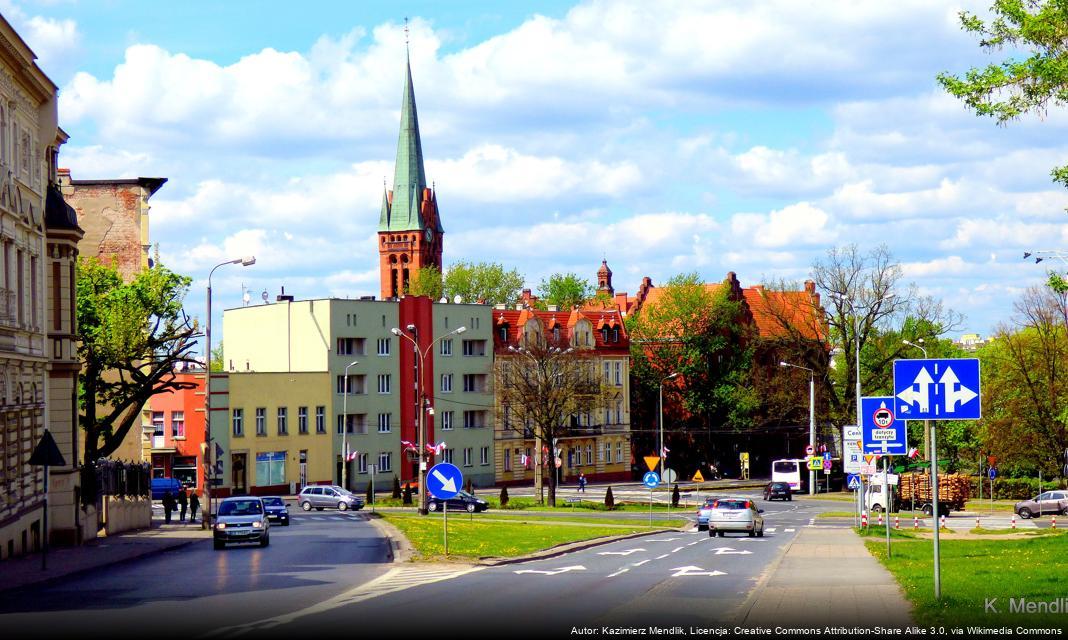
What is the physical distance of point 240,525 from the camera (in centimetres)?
3738

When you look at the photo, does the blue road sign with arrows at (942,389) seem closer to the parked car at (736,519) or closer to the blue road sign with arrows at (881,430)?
the blue road sign with arrows at (881,430)

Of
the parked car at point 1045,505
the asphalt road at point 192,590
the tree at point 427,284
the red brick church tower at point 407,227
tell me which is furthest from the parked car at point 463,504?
the red brick church tower at point 407,227

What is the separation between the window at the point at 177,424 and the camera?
82.4 m

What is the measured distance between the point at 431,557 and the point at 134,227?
160 ft

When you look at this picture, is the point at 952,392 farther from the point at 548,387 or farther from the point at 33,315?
the point at 548,387

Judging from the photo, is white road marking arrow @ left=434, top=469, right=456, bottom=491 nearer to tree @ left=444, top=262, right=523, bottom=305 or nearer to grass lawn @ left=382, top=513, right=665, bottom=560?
grass lawn @ left=382, top=513, right=665, bottom=560

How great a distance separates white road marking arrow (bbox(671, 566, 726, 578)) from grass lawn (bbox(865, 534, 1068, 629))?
12.2 ft

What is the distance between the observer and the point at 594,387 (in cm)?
7194

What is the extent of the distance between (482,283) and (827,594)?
418ft

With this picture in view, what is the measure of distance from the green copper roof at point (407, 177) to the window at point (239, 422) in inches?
2692

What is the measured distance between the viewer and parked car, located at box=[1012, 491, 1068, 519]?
62.6 m

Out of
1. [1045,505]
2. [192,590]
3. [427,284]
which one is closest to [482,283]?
[427,284]

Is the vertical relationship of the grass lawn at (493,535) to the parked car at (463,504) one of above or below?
above

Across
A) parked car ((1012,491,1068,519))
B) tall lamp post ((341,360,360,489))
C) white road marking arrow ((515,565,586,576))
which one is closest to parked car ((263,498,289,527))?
tall lamp post ((341,360,360,489))
